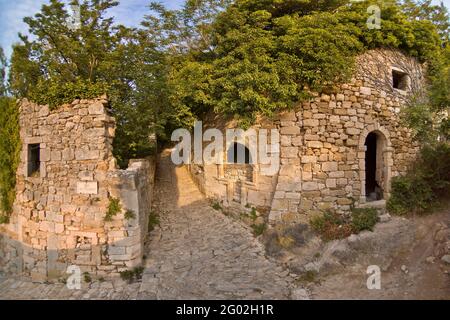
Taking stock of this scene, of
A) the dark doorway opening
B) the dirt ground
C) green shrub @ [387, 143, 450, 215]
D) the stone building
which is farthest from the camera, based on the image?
the dark doorway opening

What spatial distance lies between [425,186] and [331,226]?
307cm

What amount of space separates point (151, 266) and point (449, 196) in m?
8.46

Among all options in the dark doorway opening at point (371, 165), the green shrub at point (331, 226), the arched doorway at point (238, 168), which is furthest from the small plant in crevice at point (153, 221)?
the dark doorway opening at point (371, 165)

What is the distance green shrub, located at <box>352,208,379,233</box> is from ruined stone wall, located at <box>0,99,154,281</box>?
5700 mm

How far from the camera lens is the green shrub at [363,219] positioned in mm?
7012

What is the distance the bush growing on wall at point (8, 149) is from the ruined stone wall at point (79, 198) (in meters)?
0.95

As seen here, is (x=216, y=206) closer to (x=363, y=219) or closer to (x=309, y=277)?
(x=309, y=277)

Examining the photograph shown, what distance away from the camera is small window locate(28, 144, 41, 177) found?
24.5ft

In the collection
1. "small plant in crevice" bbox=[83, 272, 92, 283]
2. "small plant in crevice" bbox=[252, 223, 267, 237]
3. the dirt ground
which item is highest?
"small plant in crevice" bbox=[252, 223, 267, 237]

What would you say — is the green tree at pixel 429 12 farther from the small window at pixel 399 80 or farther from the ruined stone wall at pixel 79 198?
the ruined stone wall at pixel 79 198

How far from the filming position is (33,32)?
27.9ft

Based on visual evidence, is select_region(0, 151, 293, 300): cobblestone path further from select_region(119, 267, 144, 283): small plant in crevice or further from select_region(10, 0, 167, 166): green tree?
select_region(10, 0, 167, 166): green tree

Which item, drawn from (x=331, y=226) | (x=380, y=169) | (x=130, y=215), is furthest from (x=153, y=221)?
(x=380, y=169)

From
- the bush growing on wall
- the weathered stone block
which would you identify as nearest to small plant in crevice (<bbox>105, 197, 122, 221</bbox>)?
the weathered stone block
